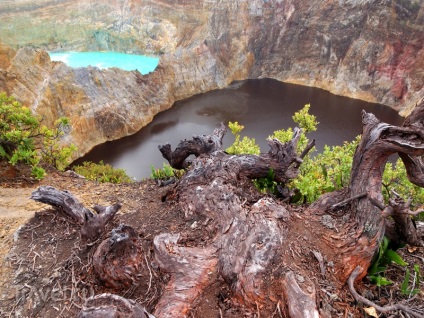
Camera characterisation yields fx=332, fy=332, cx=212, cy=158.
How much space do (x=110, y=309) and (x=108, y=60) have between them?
46266mm

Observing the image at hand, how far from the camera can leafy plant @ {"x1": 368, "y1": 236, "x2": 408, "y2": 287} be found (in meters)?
4.13

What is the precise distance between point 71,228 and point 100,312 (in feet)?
8.04

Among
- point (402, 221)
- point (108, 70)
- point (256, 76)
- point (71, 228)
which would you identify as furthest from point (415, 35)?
point (71, 228)

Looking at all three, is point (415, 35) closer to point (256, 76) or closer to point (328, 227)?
point (256, 76)

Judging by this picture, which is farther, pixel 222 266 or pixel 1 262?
pixel 1 262

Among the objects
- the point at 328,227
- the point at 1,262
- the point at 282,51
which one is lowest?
the point at 282,51

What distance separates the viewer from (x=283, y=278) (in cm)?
365

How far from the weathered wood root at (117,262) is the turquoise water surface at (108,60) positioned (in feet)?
122

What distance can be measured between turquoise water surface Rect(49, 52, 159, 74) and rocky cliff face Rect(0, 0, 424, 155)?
202cm

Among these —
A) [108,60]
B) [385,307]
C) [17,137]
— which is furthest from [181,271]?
[108,60]

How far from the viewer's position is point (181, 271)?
3871 mm

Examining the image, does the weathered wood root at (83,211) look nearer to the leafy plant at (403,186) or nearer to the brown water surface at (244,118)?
the leafy plant at (403,186)

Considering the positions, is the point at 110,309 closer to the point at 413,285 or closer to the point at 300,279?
the point at 300,279

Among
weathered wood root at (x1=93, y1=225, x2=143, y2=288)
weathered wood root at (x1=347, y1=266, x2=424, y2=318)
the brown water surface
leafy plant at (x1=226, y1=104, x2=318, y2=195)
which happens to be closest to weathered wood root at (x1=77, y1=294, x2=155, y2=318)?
weathered wood root at (x1=93, y1=225, x2=143, y2=288)
